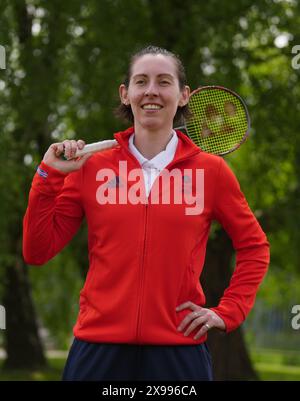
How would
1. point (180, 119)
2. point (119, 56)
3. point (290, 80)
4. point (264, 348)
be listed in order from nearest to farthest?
point (180, 119) → point (119, 56) → point (290, 80) → point (264, 348)

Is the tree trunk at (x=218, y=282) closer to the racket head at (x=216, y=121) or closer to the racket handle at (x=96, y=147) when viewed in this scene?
the racket head at (x=216, y=121)

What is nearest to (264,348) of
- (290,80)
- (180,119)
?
(290,80)

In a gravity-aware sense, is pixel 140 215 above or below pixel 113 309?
above

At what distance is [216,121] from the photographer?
14.7 ft

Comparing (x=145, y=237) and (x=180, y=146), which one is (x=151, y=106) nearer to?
(x=180, y=146)

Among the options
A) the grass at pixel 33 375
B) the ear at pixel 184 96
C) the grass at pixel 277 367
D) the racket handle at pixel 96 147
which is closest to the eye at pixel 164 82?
the ear at pixel 184 96

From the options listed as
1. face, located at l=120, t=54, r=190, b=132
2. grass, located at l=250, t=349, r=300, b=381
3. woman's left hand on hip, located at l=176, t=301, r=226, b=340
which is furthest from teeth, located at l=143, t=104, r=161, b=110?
grass, located at l=250, t=349, r=300, b=381

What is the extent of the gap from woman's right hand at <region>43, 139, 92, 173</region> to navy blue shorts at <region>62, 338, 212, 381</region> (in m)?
0.70

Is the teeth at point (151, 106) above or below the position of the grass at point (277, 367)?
above

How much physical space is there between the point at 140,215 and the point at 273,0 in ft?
32.3

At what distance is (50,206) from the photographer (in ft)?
11.4

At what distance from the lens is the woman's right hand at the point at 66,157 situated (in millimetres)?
3467

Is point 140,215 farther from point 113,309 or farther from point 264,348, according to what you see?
point 264,348

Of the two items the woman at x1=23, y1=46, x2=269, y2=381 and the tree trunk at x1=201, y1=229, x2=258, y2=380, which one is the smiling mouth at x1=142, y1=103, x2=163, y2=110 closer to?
the woman at x1=23, y1=46, x2=269, y2=381
